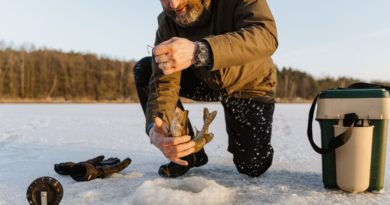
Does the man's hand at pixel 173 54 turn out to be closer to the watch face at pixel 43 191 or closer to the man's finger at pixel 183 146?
→ the man's finger at pixel 183 146

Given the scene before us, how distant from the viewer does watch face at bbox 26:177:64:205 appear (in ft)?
4.64

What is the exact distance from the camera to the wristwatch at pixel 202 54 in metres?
1.56

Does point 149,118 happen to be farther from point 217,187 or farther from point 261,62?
point 261,62

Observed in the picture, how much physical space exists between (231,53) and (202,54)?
17 centimetres

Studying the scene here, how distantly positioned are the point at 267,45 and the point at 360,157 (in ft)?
3.07

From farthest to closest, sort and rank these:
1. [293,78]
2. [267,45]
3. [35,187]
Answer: [293,78], [267,45], [35,187]

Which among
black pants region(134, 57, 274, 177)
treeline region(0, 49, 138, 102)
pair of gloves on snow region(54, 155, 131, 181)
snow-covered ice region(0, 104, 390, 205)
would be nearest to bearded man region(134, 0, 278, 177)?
black pants region(134, 57, 274, 177)

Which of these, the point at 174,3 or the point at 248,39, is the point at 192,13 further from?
the point at 248,39

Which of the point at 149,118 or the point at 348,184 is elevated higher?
the point at 149,118

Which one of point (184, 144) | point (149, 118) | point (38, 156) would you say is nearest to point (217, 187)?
point (149, 118)

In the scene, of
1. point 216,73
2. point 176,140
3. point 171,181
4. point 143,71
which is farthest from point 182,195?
point 143,71

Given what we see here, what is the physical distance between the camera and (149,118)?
2.28 metres

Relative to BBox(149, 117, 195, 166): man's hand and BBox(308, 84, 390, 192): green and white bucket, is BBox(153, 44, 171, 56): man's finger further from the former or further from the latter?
BBox(308, 84, 390, 192): green and white bucket

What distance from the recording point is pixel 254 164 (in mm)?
2848
